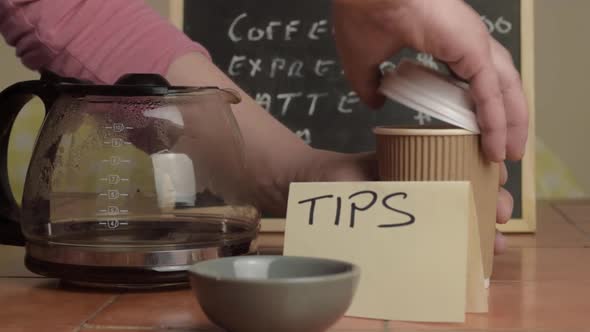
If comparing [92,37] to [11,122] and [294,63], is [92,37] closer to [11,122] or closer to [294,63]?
[11,122]

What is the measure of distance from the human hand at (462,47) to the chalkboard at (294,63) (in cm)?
51

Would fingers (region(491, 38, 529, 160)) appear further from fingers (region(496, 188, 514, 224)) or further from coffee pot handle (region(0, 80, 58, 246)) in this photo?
coffee pot handle (region(0, 80, 58, 246))

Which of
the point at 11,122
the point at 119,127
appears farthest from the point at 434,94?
the point at 11,122

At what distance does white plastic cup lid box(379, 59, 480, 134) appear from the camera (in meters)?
0.78

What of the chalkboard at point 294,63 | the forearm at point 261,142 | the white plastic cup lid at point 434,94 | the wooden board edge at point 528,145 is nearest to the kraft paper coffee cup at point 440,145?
the white plastic cup lid at point 434,94

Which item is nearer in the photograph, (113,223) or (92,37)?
(113,223)

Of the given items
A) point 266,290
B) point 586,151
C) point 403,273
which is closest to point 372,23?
point 403,273

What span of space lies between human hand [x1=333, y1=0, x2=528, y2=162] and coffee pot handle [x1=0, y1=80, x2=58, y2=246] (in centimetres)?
30

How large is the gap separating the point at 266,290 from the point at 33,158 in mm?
392

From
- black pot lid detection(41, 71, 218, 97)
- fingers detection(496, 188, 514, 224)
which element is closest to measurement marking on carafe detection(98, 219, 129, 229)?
black pot lid detection(41, 71, 218, 97)

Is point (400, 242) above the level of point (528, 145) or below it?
below

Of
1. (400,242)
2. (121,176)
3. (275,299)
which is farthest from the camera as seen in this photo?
(121,176)

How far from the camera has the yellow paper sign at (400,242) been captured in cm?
71

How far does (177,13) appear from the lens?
1444 mm
